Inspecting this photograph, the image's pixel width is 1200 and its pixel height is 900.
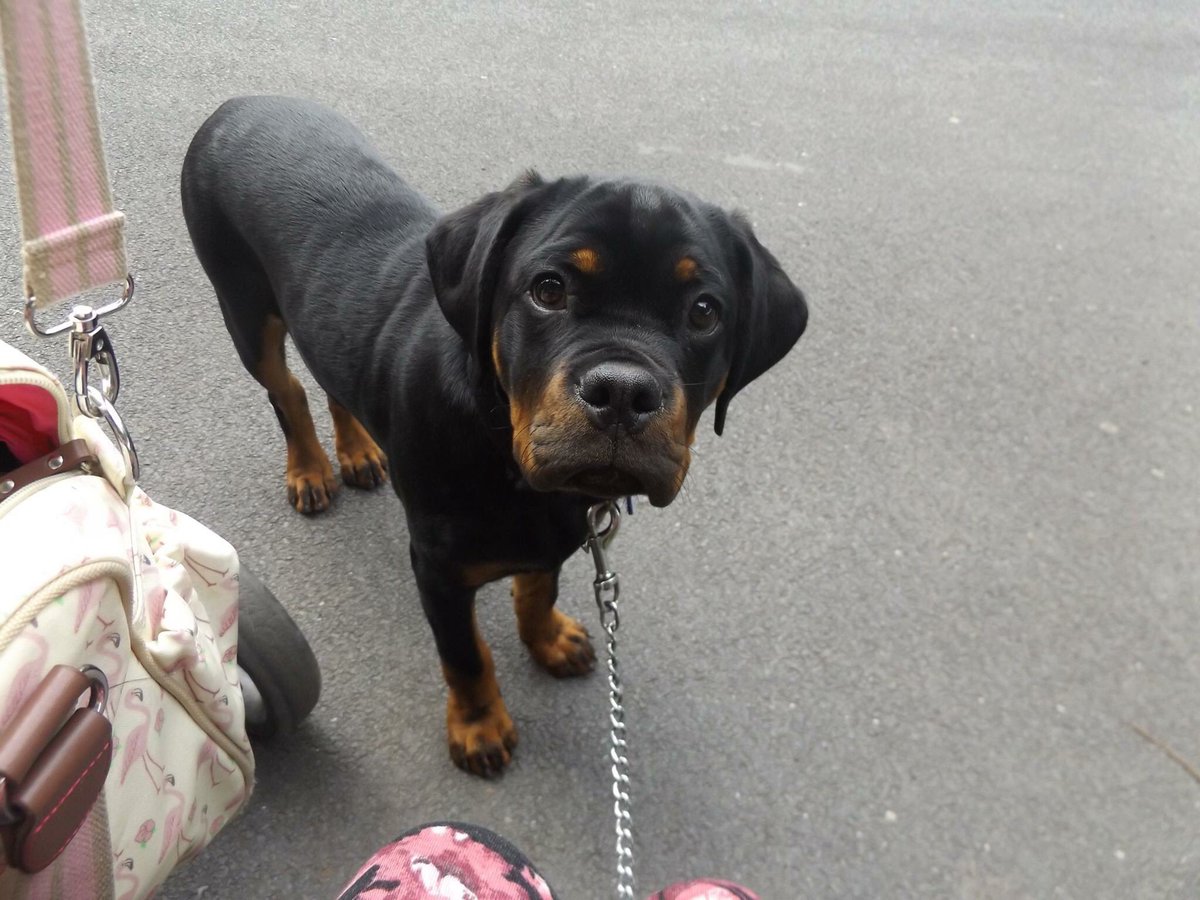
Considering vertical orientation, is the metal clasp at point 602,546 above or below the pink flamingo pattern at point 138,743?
below

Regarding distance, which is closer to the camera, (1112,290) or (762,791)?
(762,791)

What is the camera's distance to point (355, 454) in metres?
2.69

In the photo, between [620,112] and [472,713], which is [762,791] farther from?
[620,112]

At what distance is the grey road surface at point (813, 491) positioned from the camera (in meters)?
2.13

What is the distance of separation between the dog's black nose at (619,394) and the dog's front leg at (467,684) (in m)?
0.65

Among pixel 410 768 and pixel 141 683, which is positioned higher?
pixel 141 683

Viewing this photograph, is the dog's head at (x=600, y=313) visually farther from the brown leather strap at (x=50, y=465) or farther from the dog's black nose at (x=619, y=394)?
the brown leather strap at (x=50, y=465)

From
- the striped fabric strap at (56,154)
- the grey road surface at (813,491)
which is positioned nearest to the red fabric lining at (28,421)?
the striped fabric strap at (56,154)

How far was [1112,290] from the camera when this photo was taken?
3.80 metres

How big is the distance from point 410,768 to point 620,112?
3157mm

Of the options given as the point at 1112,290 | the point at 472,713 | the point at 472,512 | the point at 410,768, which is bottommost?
the point at 410,768

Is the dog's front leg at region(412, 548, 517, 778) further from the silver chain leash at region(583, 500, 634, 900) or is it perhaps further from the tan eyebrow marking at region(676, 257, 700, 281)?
the tan eyebrow marking at region(676, 257, 700, 281)

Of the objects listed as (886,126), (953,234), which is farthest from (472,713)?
(886,126)

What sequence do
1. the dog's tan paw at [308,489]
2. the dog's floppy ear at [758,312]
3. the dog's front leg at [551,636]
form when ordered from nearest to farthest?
the dog's floppy ear at [758,312] → the dog's front leg at [551,636] → the dog's tan paw at [308,489]
